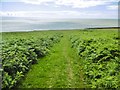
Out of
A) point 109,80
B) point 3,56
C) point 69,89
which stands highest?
point 3,56

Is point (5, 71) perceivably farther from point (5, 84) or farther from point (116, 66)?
point (116, 66)

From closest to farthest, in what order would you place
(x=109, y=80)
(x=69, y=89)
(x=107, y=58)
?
1. (x=109, y=80)
2. (x=69, y=89)
3. (x=107, y=58)

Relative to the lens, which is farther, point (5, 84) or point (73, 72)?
point (73, 72)

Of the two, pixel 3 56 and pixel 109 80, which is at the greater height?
pixel 3 56

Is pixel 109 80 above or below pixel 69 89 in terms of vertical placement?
above

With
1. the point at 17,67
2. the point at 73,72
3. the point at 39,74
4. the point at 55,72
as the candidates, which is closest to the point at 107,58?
the point at 73,72

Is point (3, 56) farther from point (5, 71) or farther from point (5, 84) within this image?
point (5, 84)

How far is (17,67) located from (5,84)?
6.11ft

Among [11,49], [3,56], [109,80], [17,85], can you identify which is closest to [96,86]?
[109,80]

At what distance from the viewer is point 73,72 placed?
12.6 meters

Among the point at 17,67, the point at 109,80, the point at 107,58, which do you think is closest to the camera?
the point at 109,80

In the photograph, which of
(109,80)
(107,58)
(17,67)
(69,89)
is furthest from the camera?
(107,58)

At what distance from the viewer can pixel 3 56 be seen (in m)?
11.3

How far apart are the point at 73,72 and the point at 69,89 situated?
2.78 metres
